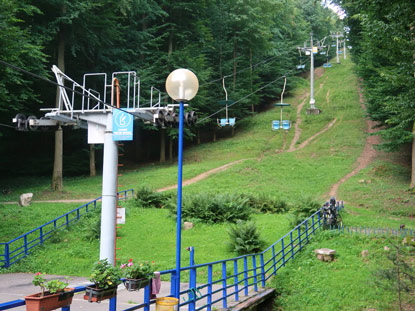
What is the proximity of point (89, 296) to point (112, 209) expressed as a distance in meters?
7.11

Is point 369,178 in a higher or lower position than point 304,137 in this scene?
lower

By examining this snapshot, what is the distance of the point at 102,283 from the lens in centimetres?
491

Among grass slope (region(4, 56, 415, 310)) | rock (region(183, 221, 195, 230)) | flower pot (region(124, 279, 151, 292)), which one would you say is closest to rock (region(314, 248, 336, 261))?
grass slope (region(4, 56, 415, 310))

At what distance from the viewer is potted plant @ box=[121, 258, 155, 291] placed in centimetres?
557

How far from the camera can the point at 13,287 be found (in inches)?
453

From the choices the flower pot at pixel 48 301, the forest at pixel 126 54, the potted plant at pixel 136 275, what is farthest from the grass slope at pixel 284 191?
the flower pot at pixel 48 301

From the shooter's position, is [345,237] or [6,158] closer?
[345,237]

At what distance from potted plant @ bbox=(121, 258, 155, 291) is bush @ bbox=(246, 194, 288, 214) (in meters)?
15.0

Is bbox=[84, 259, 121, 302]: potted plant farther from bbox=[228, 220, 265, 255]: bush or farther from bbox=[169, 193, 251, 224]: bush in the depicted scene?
bbox=[169, 193, 251, 224]: bush

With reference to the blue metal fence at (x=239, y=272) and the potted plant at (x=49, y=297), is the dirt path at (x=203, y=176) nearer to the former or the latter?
the blue metal fence at (x=239, y=272)

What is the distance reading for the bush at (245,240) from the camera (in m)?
14.1

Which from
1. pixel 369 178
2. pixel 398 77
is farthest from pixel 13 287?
pixel 369 178

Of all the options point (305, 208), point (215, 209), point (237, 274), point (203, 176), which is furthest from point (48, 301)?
point (203, 176)

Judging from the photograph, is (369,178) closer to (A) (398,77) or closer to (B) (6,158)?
(A) (398,77)
